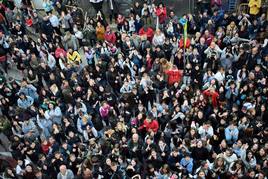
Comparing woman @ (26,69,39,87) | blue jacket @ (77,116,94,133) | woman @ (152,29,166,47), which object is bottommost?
blue jacket @ (77,116,94,133)

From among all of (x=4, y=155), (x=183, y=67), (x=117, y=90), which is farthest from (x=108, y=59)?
(x=4, y=155)

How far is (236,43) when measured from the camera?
1578 cm

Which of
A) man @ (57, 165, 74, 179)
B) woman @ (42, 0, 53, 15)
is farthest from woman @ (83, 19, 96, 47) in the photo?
man @ (57, 165, 74, 179)

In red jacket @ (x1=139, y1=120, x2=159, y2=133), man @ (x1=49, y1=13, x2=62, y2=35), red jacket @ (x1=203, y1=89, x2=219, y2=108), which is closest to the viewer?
red jacket @ (x1=139, y1=120, x2=159, y2=133)

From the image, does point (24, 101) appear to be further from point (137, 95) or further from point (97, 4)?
point (97, 4)

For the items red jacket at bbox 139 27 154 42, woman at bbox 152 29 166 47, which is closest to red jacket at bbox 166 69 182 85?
woman at bbox 152 29 166 47

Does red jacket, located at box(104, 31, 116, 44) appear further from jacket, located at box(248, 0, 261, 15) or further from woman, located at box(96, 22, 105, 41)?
jacket, located at box(248, 0, 261, 15)

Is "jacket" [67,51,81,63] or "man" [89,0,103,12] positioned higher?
"man" [89,0,103,12]

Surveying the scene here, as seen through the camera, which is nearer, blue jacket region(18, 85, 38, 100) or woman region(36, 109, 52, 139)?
woman region(36, 109, 52, 139)

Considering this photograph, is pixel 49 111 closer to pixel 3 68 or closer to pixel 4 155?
pixel 4 155

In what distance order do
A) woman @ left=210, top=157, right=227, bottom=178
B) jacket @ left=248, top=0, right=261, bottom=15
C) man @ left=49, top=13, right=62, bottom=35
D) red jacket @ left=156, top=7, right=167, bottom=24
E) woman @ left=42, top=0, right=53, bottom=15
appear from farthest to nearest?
woman @ left=42, top=0, right=53, bottom=15
red jacket @ left=156, top=7, right=167, bottom=24
man @ left=49, top=13, right=62, bottom=35
jacket @ left=248, top=0, right=261, bottom=15
woman @ left=210, top=157, right=227, bottom=178

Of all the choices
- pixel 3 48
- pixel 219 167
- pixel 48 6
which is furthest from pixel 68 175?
pixel 48 6

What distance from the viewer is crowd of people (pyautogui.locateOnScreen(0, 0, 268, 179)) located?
1236 centimetres

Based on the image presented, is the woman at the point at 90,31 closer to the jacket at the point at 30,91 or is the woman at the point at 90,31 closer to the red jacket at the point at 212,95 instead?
the jacket at the point at 30,91
